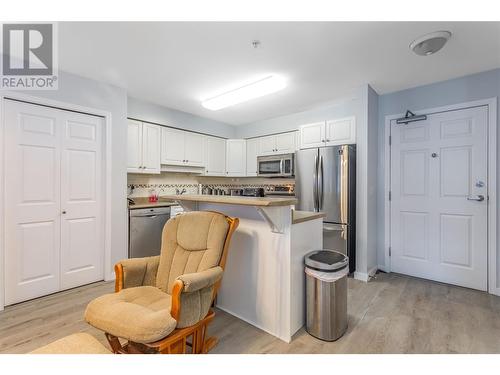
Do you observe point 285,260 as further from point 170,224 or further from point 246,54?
point 246,54

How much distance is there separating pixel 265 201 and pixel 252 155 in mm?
3242

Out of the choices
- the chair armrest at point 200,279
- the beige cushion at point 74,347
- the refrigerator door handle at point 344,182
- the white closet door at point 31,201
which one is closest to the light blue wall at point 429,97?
the refrigerator door handle at point 344,182

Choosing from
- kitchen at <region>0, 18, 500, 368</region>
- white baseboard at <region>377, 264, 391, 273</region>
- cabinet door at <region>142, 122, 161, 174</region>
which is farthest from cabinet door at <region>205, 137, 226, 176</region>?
white baseboard at <region>377, 264, 391, 273</region>

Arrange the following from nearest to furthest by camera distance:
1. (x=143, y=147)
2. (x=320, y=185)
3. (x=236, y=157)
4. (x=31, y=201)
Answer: (x=31, y=201)
(x=320, y=185)
(x=143, y=147)
(x=236, y=157)

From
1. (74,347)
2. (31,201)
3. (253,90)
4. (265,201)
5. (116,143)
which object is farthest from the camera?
(116,143)

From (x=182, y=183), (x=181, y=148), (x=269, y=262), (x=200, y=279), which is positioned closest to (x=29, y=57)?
(x=181, y=148)

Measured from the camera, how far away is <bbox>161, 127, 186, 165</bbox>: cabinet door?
12.7ft

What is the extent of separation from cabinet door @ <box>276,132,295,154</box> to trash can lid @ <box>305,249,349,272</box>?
8.07 feet

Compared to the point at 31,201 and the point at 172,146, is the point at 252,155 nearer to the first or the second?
the point at 172,146

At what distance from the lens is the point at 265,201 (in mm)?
1571

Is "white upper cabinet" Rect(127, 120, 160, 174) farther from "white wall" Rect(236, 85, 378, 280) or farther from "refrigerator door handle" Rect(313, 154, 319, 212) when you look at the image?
"white wall" Rect(236, 85, 378, 280)

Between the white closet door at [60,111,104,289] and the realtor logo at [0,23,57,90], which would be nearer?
the realtor logo at [0,23,57,90]

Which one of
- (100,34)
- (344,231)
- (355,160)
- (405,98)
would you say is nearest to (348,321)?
(344,231)

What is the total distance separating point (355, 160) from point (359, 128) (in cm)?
42
